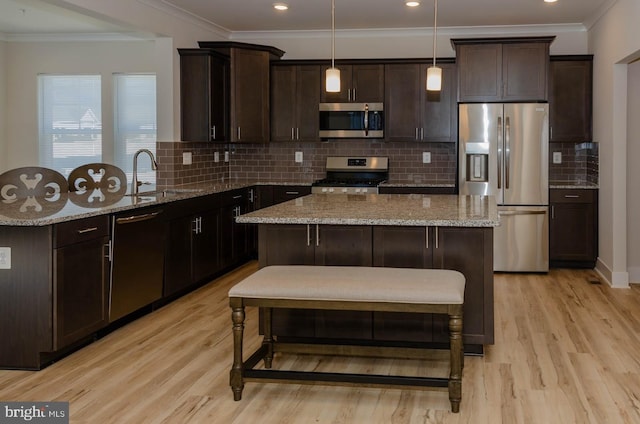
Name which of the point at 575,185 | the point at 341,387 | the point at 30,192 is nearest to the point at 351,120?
the point at 575,185

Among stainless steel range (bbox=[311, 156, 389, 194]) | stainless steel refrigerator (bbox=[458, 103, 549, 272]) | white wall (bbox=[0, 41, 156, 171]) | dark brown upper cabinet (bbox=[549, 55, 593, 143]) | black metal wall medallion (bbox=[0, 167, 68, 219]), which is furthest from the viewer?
white wall (bbox=[0, 41, 156, 171])

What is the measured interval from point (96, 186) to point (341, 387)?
335 cm

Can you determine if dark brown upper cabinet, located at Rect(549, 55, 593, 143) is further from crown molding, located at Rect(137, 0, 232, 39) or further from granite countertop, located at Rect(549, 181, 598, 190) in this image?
crown molding, located at Rect(137, 0, 232, 39)

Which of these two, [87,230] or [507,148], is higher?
[507,148]

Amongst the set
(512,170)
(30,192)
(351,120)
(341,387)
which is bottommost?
(341,387)

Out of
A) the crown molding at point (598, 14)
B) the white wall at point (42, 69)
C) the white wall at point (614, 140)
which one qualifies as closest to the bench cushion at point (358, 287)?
the white wall at point (614, 140)

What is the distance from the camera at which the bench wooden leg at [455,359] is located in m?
3.35

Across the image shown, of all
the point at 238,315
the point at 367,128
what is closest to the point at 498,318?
the point at 238,315

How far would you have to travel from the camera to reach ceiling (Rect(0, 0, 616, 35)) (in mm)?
6605

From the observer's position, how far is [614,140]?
6.52m

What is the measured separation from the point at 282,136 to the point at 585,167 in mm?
3334

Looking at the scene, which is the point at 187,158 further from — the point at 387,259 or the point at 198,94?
the point at 387,259

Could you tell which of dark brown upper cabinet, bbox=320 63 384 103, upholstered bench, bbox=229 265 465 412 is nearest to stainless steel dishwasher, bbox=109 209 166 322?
upholstered bench, bbox=229 265 465 412

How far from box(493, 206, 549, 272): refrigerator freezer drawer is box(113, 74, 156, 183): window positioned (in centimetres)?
392
